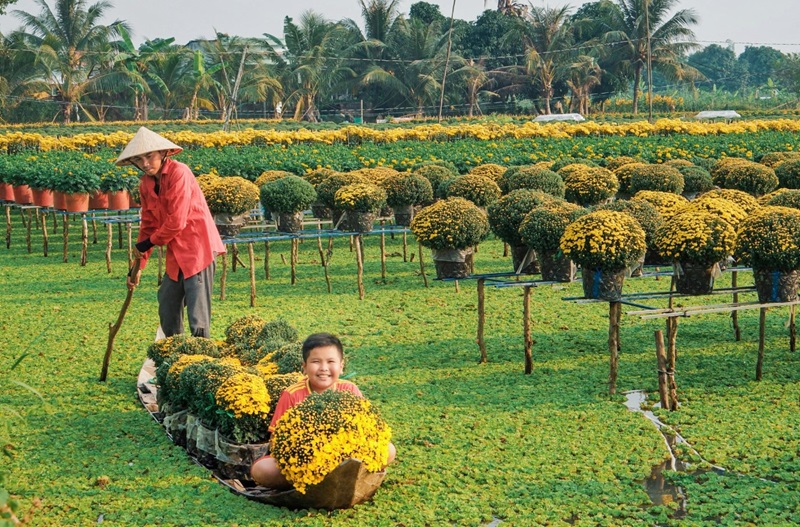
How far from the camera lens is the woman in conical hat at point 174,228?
7.88m

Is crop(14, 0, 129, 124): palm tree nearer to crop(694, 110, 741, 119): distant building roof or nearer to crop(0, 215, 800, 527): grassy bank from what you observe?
crop(694, 110, 741, 119): distant building roof

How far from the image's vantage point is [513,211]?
9125mm

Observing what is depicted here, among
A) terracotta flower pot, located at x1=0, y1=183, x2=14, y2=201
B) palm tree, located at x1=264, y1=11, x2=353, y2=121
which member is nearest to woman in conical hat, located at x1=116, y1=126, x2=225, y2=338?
terracotta flower pot, located at x1=0, y1=183, x2=14, y2=201

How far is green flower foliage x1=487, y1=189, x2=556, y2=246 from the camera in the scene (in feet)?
29.9

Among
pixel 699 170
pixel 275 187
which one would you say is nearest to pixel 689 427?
pixel 275 187

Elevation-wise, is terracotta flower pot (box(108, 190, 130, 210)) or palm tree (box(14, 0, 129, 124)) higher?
palm tree (box(14, 0, 129, 124))

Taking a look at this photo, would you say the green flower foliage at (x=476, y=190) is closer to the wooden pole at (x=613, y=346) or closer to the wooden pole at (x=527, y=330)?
the wooden pole at (x=527, y=330)

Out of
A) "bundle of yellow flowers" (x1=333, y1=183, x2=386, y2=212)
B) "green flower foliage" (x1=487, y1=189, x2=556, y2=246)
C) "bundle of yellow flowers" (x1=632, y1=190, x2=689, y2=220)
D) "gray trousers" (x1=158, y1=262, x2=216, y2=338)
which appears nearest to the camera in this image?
"gray trousers" (x1=158, y1=262, x2=216, y2=338)

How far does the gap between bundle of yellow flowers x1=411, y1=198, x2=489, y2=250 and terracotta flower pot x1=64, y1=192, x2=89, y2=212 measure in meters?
8.03

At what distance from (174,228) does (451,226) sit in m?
2.73

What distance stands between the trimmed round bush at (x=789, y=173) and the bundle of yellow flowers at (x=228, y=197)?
24.7 feet

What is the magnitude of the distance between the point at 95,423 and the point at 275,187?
18.5 feet

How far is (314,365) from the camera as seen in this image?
231 inches

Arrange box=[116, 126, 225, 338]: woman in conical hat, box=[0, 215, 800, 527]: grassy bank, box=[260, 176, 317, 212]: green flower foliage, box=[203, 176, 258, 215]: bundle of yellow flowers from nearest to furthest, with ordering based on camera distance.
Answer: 1. box=[0, 215, 800, 527]: grassy bank
2. box=[116, 126, 225, 338]: woman in conical hat
3. box=[203, 176, 258, 215]: bundle of yellow flowers
4. box=[260, 176, 317, 212]: green flower foliage
